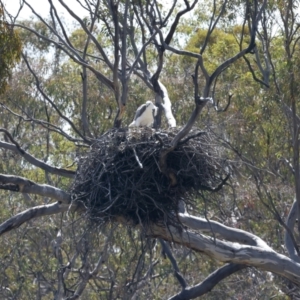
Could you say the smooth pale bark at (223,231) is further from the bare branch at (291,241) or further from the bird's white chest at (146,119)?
the bird's white chest at (146,119)

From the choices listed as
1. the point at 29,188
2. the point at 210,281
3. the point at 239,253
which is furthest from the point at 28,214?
the point at 210,281

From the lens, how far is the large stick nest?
23.7ft

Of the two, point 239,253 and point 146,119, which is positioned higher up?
point 146,119

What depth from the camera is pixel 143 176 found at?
727 cm

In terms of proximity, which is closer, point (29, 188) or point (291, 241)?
point (29, 188)

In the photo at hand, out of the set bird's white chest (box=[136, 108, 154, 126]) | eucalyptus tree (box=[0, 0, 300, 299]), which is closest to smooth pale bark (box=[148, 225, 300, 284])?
eucalyptus tree (box=[0, 0, 300, 299])

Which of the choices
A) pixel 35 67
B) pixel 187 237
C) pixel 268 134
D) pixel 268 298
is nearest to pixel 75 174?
pixel 187 237

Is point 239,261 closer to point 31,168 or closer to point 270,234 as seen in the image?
point 270,234

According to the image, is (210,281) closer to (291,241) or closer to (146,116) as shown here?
(291,241)

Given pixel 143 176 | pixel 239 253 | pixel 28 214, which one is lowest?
pixel 239 253

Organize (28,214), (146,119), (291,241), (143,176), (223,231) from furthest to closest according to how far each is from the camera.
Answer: (291,241), (146,119), (223,231), (28,214), (143,176)

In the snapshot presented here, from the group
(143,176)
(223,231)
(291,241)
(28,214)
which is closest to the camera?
(143,176)

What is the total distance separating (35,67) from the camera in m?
19.5

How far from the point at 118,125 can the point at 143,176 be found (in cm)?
149
